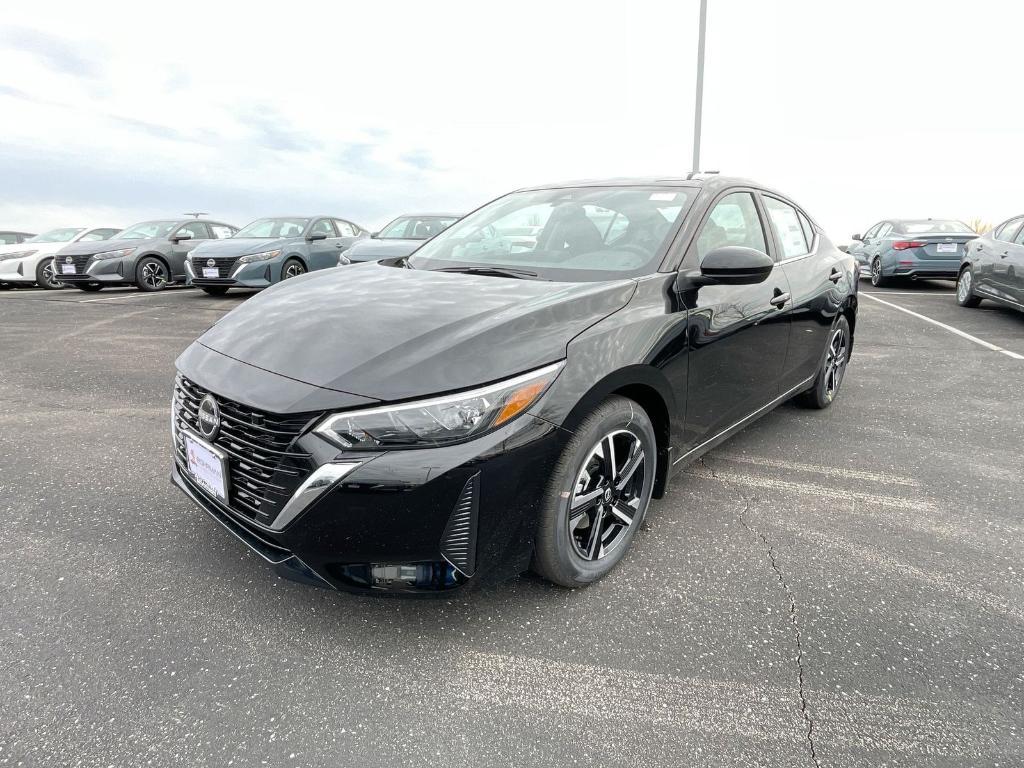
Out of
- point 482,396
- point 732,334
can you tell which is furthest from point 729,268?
point 482,396

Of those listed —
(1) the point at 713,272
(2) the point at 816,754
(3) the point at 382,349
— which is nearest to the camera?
(2) the point at 816,754

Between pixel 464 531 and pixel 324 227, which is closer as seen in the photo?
pixel 464 531

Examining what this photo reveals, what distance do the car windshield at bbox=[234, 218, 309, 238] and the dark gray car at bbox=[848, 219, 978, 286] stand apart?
10279 millimetres

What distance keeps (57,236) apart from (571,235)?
16166mm

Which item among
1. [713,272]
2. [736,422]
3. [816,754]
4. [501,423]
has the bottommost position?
[816,754]

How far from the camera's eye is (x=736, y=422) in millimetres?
3295

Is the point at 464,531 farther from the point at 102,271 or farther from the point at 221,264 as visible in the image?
the point at 102,271

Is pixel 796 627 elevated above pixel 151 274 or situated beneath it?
situated beneath

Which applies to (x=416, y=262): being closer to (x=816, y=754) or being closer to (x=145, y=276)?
(x=816, y=754)

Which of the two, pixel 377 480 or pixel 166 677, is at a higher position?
pixel 377 480

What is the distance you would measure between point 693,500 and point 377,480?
187 centimetres

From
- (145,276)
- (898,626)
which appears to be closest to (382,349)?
(898,626)

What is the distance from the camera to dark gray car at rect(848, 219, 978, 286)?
463 inches

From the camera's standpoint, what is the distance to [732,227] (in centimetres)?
331
